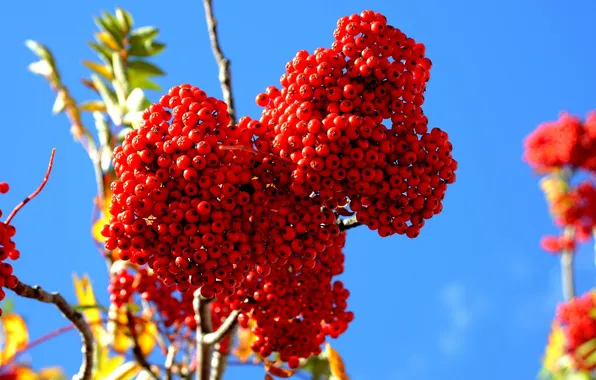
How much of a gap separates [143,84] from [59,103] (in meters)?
0.54

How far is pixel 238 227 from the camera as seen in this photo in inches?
93.0

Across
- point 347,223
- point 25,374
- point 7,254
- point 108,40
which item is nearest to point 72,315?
point 7,254

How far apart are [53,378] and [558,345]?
3946mm

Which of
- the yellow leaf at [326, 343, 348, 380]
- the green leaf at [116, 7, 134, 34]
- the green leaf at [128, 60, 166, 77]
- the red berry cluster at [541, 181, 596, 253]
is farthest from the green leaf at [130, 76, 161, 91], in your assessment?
the red berry cluster at [541, 181, 596, 253]

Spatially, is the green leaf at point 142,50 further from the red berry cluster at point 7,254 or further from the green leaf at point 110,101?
the red berry cluster at point 7,254

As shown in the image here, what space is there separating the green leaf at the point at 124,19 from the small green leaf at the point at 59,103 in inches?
22.0

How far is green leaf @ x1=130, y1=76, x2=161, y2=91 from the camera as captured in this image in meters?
4.29

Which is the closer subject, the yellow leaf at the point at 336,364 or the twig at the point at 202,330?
the twig at the point at 202,330

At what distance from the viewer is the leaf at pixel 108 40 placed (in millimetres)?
4332

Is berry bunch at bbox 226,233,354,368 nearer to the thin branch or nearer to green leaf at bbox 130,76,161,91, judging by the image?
the thin branch

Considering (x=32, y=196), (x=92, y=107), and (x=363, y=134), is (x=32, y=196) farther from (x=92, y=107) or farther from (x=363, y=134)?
(x=92, y=107)

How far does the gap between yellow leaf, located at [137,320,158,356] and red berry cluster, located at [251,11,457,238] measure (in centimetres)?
212

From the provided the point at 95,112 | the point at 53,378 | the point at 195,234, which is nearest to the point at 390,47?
the point at 195,234

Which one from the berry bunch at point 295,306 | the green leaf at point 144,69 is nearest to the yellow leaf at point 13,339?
the berry bunch at point 295,306
